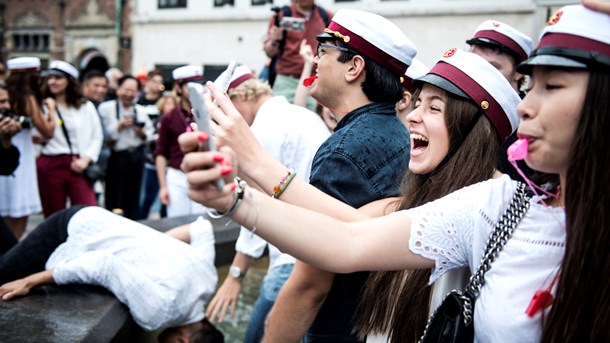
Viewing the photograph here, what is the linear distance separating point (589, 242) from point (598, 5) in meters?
0.53

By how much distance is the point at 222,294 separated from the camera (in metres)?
3.70

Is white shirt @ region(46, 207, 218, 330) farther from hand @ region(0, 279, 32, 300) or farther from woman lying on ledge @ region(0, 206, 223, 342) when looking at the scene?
hand @ region(0, 279, 32, 300)

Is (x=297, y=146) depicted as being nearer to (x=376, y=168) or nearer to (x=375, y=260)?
(x=376, y=168)

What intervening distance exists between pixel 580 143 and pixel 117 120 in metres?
7.21

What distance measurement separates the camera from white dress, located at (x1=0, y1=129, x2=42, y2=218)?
5.93 m

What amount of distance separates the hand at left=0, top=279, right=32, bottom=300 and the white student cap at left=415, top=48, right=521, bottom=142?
2.76 m

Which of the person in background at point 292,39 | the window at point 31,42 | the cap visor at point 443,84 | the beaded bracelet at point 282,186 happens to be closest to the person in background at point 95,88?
the person in background at point 292,39

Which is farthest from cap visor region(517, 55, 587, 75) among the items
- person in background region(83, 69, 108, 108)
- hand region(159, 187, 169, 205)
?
person in background region(83, 69, 108, 108)

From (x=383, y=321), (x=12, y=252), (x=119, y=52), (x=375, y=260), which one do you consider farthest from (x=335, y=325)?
(x=119, y=52)

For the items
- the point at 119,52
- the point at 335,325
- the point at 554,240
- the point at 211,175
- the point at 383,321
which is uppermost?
the point at 211,175

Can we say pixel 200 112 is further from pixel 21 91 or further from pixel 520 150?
pixel 21 91

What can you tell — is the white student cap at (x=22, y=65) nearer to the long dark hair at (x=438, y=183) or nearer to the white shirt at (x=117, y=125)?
the white shirt at (x=117, y=125)

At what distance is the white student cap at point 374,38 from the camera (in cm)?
260

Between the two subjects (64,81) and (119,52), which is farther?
(119,52)
